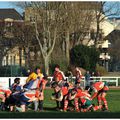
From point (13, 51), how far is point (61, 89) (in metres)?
55.7

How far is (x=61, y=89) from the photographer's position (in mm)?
20547

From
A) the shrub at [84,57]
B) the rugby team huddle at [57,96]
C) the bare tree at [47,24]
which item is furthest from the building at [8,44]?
the rugby team huddle at [57,96]

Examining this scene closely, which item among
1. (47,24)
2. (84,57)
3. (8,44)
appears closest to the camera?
(47,24)

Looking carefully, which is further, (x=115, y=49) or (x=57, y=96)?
(x=115, y=49)

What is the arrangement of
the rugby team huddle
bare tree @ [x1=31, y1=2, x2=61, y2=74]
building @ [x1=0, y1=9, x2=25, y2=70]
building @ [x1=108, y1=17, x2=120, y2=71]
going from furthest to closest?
1. building @ [x1=108, y1=17, x2=120, y2=71]
2. building @ [x1=0, y1=9, x2=25, y2=70]
3. bare tree @ [x1=31, y1=2, x2=61, y2=74]
4. the rugby team huddle

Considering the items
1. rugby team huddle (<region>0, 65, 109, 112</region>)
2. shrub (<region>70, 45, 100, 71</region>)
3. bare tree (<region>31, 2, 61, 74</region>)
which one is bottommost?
rugby team huddle (<region>0, 65, 109, 112</region>)

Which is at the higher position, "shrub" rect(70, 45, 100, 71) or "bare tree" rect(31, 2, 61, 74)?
"bare tree" rect(31, 2, 61, 74)

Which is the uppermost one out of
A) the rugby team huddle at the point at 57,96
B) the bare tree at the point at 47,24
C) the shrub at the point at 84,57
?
the bare tree at the point at 47,24

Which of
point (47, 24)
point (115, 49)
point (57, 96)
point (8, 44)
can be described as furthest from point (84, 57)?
point (115, 49)

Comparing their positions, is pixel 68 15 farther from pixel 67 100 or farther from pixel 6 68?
pixel 67 100

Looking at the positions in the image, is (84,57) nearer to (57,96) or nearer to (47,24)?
(47,24)

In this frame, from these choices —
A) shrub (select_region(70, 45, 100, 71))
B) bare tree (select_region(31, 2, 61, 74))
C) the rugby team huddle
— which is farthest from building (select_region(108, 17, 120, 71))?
the rugby team huddle

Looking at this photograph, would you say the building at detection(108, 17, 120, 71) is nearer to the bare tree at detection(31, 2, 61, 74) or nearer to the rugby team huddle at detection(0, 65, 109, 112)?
the bare tree at detection(31, 2, 61, 74)

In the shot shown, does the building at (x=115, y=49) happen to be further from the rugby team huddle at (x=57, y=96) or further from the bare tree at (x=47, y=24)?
the rugby team huddle at (x=57, y=96)
